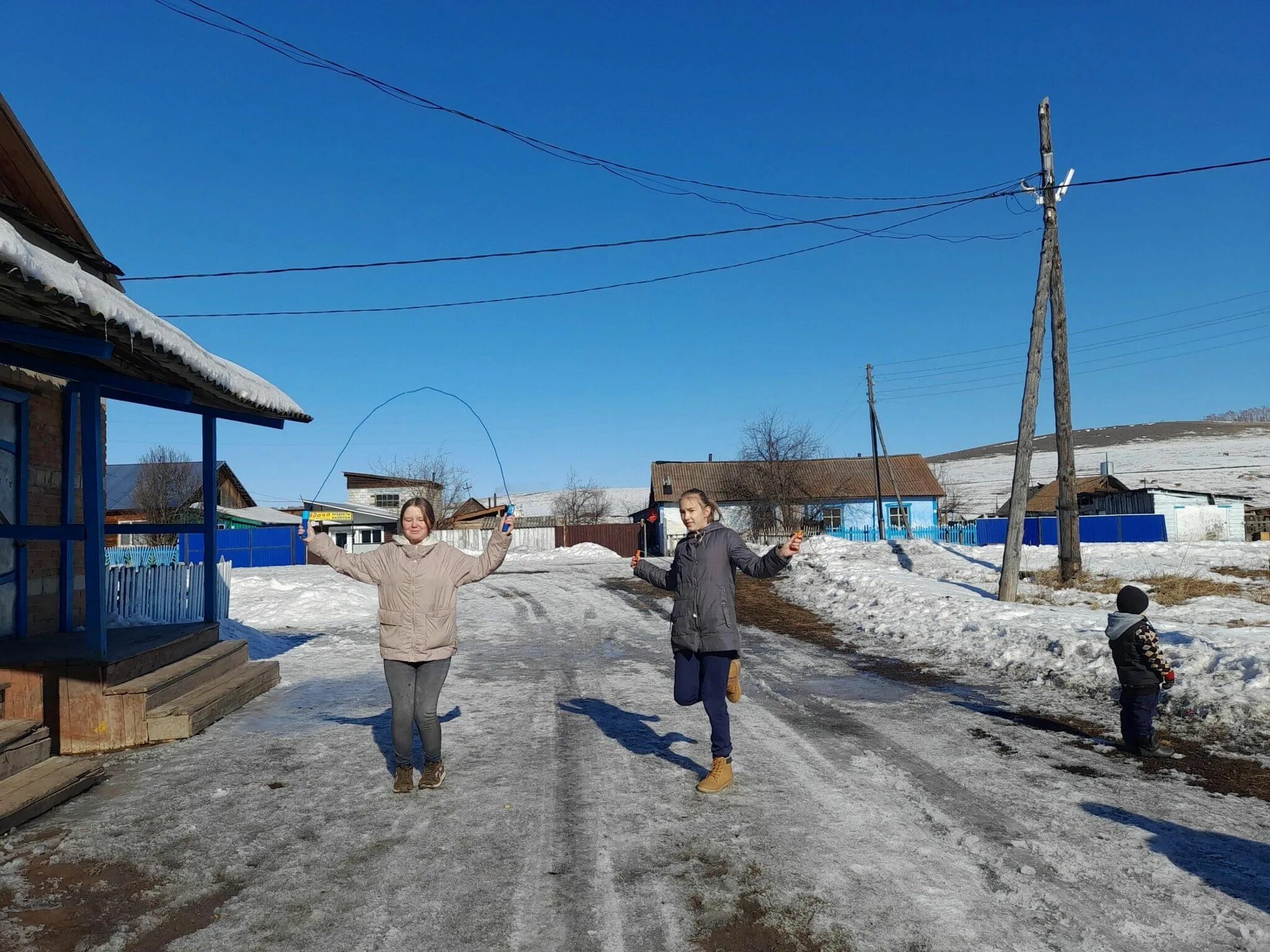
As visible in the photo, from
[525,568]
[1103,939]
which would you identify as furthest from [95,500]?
[525,568]

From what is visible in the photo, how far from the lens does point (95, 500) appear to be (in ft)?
22.4

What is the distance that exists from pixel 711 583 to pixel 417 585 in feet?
5.88

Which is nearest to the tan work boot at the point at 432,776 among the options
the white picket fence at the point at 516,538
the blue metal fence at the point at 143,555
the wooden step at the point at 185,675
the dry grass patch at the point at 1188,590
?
the wooden step at the point at 185,675

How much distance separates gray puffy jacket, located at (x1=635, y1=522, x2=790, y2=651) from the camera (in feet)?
16.9

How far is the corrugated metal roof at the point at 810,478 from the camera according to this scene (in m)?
48.9

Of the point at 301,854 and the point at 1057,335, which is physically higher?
the point at 1057,335

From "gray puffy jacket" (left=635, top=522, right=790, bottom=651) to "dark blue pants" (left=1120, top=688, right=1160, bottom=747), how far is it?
9.13 ft

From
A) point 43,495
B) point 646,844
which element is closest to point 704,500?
point 646,844

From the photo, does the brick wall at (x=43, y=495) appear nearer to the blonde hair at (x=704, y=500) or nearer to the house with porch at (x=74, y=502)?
the house with porch at (x=74, y=502)

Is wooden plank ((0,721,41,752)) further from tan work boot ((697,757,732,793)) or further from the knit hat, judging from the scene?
the knit hat

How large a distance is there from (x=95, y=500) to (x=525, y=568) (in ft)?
82.6

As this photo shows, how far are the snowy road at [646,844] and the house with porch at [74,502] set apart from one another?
47cm

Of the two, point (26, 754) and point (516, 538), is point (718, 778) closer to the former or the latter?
point (26, 754)

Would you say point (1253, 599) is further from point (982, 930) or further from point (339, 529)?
point (339, 529)
